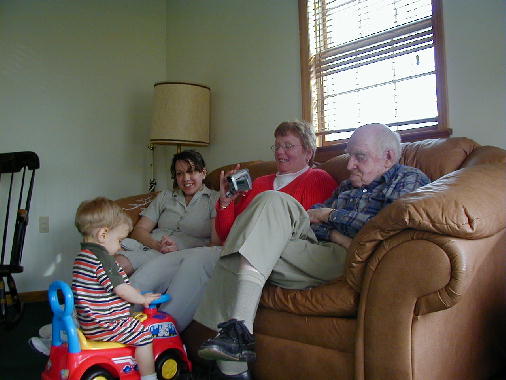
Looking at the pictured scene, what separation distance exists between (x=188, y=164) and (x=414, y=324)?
1.56 meters

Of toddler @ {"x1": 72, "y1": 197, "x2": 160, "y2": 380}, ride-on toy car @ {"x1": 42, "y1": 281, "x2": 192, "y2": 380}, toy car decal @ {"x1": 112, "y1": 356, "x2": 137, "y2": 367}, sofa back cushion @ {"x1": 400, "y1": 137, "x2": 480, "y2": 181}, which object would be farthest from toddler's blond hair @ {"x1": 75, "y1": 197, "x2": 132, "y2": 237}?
sofa back cushion @ {"x1": 400, "y1": 137, "x2": 480, "y2": 181}

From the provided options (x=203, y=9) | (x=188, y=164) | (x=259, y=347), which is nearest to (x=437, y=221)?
(x=259, y=347)

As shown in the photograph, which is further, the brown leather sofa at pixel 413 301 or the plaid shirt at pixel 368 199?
the plaid shirt at pixel 368 199

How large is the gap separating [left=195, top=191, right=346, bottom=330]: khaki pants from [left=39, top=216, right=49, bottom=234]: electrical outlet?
88.2 inches

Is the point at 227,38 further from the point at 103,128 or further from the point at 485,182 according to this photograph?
the point at 485,182

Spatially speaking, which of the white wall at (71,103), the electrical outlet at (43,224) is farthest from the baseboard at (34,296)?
the electrical outlet at (43,224)

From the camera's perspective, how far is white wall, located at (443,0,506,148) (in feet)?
6.20

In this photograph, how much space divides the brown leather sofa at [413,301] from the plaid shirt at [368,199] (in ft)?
0.68

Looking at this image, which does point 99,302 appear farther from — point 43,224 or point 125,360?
point 43,224

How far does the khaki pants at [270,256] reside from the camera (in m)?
1.45

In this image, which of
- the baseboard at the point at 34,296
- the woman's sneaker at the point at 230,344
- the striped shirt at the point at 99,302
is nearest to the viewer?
the woman's sneaker at the point at 230,344

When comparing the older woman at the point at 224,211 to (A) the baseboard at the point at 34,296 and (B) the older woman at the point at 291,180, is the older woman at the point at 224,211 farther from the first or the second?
(A) the baseboard at the point at 34,296

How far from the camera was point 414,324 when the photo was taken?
1.19 m

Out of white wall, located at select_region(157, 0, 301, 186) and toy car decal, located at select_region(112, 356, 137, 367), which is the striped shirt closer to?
toy car decal, located at select_region(112, 356, 137, 367)
